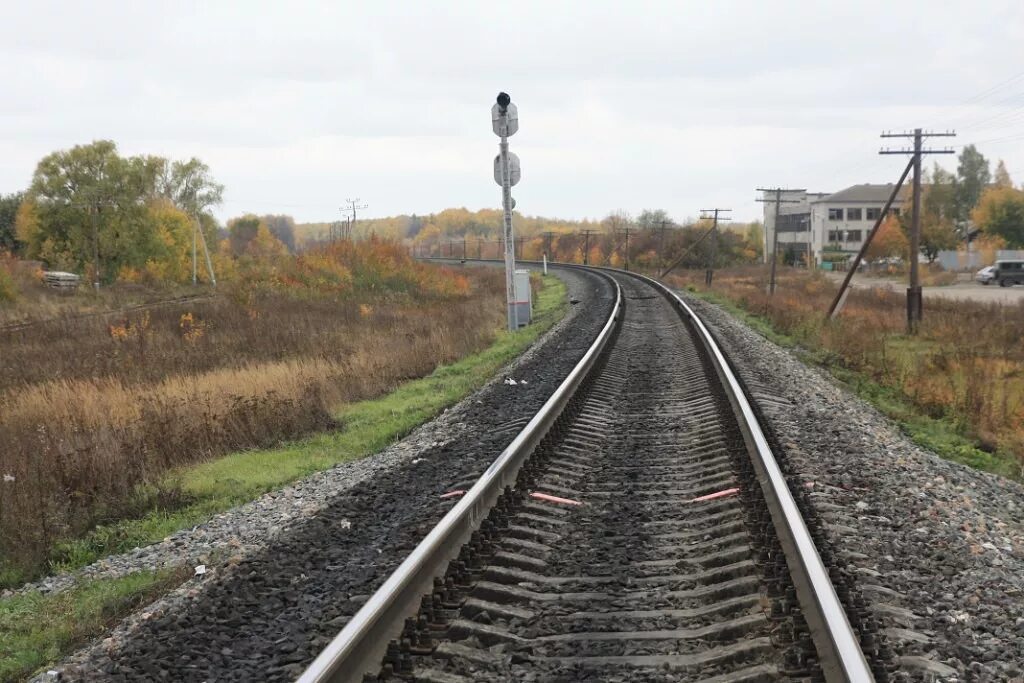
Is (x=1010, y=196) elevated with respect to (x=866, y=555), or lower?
elevated

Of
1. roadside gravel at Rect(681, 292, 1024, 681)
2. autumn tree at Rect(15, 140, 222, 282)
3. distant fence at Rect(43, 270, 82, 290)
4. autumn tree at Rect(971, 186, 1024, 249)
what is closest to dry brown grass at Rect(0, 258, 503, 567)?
roadside gravel at Rect(681, 292, 1024, 681)

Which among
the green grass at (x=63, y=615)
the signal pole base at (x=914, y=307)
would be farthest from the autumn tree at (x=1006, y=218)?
the green grass at (x=63, y=615)

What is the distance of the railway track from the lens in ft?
11.3

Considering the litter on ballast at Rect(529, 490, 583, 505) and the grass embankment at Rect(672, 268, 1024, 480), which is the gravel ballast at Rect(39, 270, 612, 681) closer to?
the litter on ballast at Rect(529, 490, 583, 505)

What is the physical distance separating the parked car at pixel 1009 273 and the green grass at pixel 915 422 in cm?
4985

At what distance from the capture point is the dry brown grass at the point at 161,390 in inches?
285

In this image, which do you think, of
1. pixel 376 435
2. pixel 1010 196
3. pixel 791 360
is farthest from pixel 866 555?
pixel 1010 196

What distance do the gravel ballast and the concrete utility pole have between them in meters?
11.1

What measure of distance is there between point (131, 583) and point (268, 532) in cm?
94

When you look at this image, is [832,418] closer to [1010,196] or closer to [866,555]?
Answer: [866,555]

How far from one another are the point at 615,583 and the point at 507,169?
15.9 metres

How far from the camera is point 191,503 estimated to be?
278 inches

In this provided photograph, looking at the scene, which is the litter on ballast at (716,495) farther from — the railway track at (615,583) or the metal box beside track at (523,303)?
the metal box beside track at (523,303)

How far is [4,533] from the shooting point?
6320 millimetres
